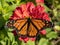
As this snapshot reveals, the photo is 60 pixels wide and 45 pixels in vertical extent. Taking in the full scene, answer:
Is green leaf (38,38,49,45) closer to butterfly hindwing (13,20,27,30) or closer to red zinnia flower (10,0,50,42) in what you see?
red zinnia flower (10,0,50,42)

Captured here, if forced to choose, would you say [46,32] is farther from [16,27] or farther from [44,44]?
[16,27]

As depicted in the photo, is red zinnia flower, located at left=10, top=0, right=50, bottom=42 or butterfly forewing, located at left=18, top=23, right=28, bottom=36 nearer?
butterfly forewing, located at left=18, top=23, right=28, bottom=36

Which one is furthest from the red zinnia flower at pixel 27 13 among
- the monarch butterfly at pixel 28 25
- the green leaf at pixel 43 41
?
the green leaf at pixel 43 41

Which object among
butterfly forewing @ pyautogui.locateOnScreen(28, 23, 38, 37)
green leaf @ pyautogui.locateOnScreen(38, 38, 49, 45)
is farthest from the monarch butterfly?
green leaf @ pyautogui.locateOnScreen(38, 38, 49, 45)

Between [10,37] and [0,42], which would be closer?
[10,37]

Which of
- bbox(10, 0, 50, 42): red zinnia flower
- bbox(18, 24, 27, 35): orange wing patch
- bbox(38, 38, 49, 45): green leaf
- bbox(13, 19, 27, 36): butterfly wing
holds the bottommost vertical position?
bbox(38, 38, 49, 45): green leaf

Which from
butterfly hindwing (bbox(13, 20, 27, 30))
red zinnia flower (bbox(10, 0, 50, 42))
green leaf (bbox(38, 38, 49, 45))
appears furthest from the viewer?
green leaf (bbox(38, 38, 49, 45))

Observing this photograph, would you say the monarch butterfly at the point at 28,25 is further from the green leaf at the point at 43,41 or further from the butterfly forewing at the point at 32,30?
the green leaf at the point at 43,41

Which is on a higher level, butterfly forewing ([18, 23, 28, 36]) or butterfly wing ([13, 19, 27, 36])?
butterfly wing ([13, 19, 27, 36])

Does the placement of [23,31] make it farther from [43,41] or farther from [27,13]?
[43,41]

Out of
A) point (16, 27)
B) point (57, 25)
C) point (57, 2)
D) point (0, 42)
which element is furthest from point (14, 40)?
point (57, 2)

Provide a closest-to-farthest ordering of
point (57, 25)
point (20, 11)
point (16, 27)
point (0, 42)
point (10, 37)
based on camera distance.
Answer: point (16, 27)
point (20, 11)
point (10, 37)
point (0, 42)
point (57, 25)
